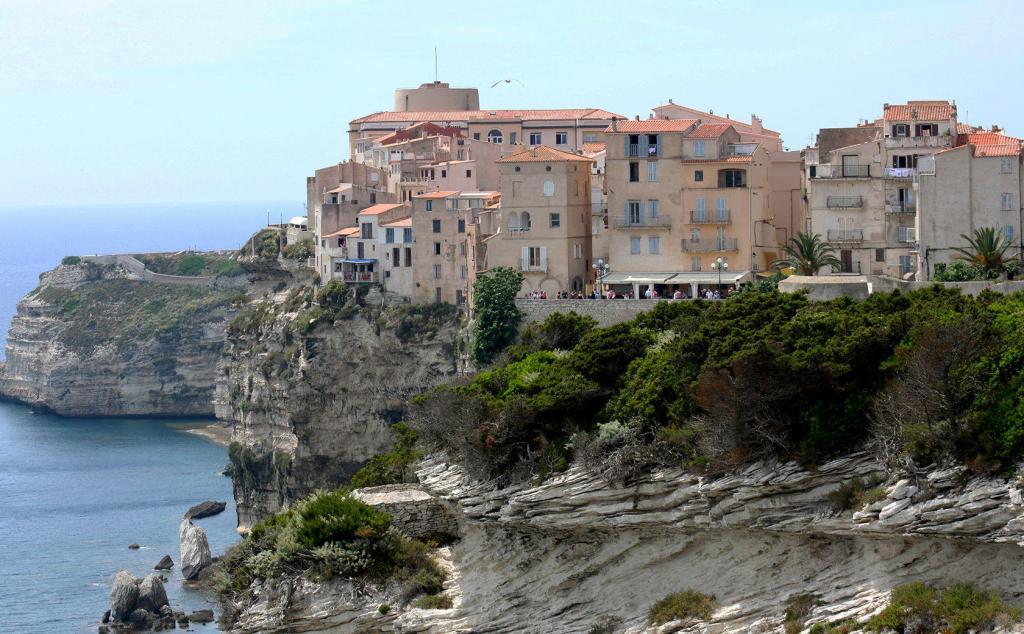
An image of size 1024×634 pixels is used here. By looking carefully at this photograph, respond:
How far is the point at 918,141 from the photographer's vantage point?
64.1m

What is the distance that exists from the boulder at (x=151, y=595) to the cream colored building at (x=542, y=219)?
16.3 meters

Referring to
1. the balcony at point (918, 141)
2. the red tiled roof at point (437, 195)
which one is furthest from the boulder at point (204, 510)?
the balcony at point (918, 141)

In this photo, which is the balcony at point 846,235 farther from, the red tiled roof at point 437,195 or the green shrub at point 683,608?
the green shrub at point 683,608

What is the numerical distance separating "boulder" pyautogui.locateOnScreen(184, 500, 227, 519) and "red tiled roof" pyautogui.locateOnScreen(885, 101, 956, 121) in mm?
37650

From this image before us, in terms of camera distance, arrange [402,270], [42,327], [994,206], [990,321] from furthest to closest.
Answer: [42,327] → [402,270] → [994,206] → [990,321]

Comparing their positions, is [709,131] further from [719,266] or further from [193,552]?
[193,552]

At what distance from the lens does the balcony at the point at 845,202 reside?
64.4 metres

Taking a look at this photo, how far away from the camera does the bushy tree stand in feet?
215

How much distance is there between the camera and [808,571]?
139 feet

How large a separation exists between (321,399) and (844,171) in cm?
2380

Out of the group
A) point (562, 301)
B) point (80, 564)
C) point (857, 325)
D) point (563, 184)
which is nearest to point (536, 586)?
point (857, 325)

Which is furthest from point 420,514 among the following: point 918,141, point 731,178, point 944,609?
point 918,141

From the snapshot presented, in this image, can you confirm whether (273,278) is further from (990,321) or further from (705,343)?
(990,321)

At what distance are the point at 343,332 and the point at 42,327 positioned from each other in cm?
Result: 6825
